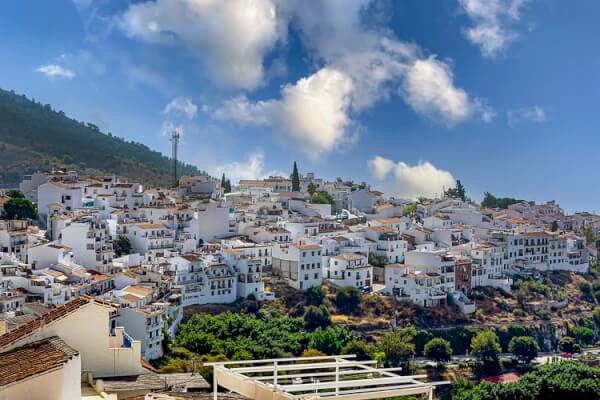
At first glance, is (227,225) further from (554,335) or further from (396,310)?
(554,335)

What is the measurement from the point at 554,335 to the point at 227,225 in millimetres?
21708

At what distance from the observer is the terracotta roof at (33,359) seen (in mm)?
8133

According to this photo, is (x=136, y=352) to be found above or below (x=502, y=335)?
above

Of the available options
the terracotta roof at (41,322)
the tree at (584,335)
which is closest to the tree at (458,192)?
the tree at (584,335)

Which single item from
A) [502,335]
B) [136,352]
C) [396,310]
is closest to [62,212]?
[396,310]

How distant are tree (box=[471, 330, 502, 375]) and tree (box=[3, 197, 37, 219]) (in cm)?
2560

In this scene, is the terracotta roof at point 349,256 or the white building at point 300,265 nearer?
the white building at point 300,265

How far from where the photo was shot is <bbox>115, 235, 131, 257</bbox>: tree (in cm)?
3909

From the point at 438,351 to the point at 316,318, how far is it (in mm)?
6555

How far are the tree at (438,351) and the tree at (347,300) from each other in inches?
194

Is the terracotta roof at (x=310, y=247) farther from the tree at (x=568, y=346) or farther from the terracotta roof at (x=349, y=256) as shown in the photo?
the tree at (x=568, y=346)

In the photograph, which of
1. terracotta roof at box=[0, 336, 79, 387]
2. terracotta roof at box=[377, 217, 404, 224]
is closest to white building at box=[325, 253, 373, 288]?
terracotta roof at box=[377, 217, 404, 224]

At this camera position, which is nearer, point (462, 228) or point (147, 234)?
point (147, 234)

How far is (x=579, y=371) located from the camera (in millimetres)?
27766
